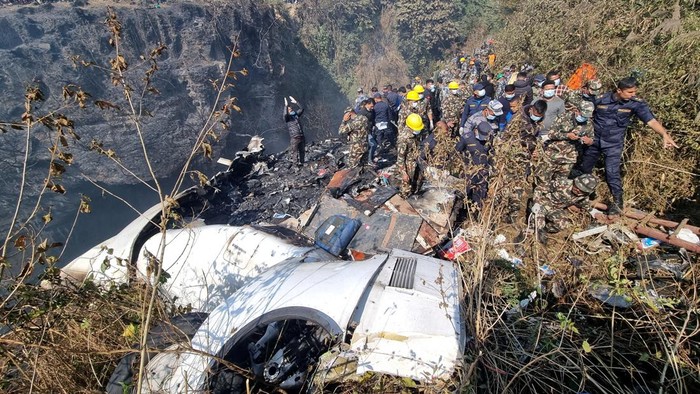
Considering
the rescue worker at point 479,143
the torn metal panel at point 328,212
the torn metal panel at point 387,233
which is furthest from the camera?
the torn metal panel at point 328,212

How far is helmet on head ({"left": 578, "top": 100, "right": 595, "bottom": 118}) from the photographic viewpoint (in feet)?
14.0

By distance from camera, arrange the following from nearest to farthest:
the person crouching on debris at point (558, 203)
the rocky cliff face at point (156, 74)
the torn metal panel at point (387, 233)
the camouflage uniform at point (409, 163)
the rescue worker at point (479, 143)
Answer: the person crouching on debris at point (558, 203) → the torn metal panel at point (387, 233) → the rescue worker at point (479, 143) → the camouflage uniform at point (409, 163) → the rocky cliff face at point (156, 74)

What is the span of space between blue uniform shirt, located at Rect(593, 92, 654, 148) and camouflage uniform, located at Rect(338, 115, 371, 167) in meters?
3.65

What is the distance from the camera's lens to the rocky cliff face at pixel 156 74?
9781 millimetres

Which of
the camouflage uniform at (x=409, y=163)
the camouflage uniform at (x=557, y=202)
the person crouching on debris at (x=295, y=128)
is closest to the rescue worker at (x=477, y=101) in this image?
the camouflage uniform at (x=409, y=163)

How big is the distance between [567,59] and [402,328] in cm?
792

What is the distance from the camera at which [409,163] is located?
209 inches

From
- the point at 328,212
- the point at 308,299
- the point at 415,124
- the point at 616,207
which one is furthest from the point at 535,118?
the point at 308,299

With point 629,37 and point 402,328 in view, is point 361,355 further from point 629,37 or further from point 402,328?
point 629,37

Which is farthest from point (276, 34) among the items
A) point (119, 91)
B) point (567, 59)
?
point (567, 59)

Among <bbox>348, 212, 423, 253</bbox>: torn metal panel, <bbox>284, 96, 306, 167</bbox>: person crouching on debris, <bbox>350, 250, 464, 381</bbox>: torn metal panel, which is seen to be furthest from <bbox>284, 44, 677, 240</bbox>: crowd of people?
<bbox>284, 96, 306, 167</bbox>: person crouching on debris

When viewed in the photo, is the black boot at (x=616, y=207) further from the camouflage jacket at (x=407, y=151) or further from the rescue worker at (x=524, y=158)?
the camouflage jacket at (x=407, y=151)

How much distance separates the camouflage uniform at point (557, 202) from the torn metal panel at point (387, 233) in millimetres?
1534

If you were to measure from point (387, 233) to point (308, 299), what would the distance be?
229 centimetres
